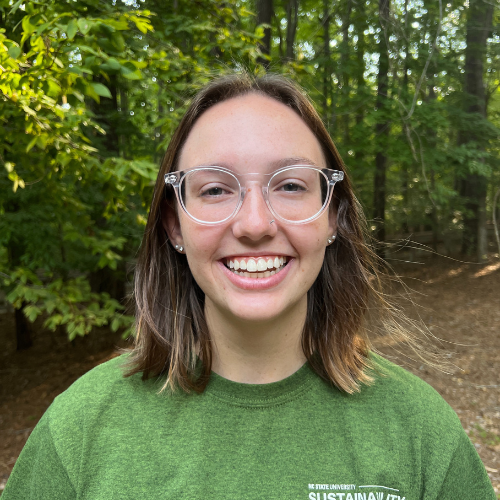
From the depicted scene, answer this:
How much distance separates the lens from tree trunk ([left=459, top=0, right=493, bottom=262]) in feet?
30.9

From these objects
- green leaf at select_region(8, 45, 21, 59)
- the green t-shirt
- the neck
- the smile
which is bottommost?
the green t-shirt

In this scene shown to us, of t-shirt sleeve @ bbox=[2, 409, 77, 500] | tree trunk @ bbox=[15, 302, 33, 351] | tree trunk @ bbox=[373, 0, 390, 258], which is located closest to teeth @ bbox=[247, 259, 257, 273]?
t-shirt sleeve @ bbox=[2, 409, 77, 500]

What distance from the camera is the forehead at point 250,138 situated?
122cm

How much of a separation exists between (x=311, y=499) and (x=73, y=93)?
2.39 m

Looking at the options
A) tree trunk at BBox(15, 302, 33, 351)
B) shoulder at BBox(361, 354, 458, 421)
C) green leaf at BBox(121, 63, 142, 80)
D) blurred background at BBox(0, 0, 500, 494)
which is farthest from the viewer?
tree trunk at BBox(15, 302, 33, 351)

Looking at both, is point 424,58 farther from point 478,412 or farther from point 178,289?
point 178,289

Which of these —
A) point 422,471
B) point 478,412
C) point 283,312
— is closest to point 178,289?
point 283,312

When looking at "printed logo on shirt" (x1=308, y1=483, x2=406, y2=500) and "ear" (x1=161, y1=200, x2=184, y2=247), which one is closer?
"printed logo on shirt" (x1=308, y1=483, x2=406, y2=500)

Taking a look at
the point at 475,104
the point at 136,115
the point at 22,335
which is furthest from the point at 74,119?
the point at 475,104

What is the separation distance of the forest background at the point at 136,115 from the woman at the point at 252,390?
57 centimetres

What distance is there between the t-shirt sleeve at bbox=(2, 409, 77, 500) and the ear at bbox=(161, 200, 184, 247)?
63 cm

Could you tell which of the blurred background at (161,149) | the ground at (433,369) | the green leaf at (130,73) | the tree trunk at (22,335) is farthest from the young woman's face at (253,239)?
the tree trunk at (22,335)

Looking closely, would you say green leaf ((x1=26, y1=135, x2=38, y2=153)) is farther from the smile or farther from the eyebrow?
the smile

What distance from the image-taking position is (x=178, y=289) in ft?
5.21
